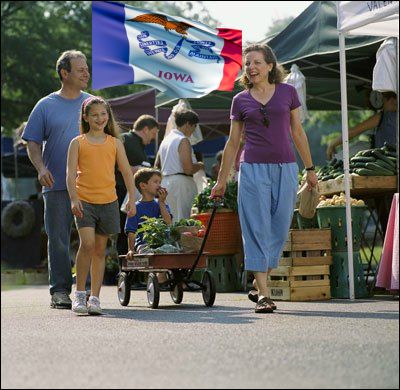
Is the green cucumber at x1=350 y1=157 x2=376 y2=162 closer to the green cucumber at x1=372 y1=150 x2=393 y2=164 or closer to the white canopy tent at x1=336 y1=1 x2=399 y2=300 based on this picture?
the green cucumber at x1=372 y1=150 x2=393 y2=164

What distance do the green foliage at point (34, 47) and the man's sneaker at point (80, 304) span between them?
34.3 meters

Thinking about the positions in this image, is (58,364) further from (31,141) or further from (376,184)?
(376,184)

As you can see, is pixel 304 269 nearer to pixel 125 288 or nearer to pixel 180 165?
pixel 125 288

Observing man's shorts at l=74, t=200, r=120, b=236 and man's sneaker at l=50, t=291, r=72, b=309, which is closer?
man's shorts at l=74, t=200, r=120, b=236

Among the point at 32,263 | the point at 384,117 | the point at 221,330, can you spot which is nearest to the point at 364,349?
the point at 221,330

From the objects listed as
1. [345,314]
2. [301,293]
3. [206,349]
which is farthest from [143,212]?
[206,349]

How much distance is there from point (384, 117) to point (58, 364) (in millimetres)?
7973

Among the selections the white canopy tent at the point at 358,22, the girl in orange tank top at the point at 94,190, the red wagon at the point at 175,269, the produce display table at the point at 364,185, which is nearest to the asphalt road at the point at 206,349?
the girl in orange tank top at the point at 94,190

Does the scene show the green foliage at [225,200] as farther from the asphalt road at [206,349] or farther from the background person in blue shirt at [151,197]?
the asphalt road at [206,349]

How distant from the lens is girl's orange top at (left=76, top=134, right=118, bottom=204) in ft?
32.5

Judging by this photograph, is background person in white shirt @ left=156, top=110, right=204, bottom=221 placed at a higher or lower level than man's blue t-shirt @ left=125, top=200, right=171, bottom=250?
higher

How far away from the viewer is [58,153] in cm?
1077

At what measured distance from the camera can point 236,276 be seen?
14133 mm

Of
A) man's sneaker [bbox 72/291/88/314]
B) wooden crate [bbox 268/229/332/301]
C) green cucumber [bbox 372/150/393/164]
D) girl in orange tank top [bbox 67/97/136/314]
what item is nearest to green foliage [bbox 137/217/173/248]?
wooden crate [bbox 268/229/332/301]
